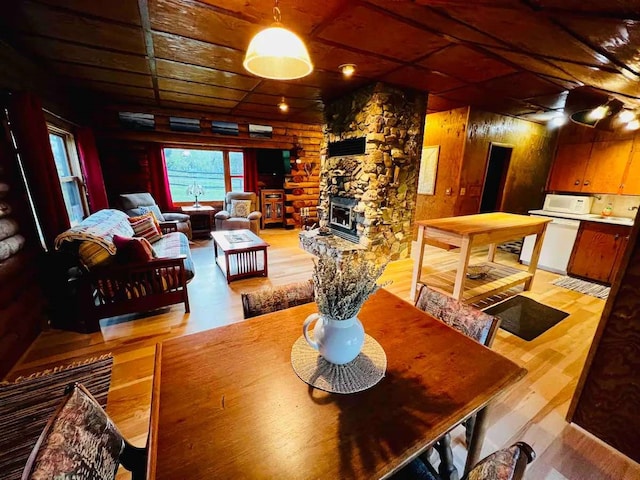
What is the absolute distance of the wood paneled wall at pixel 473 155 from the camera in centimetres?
436

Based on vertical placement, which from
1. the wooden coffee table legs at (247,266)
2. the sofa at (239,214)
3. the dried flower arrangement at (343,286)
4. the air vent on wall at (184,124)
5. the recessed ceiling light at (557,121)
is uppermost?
the recessed ceiling light at (557,121)

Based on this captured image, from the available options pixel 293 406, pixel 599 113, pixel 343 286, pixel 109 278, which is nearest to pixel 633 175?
pixel 599 113

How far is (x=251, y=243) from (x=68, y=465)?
9.94 ft

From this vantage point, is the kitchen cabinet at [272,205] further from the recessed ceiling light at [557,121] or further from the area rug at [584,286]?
the recessed ceiling light at [557,121]

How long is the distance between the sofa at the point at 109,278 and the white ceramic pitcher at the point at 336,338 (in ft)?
6.74

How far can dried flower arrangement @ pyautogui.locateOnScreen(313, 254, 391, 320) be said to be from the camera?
0.90 m

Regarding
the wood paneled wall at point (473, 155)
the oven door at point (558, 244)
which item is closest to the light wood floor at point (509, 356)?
the oven door at point (558, 244)

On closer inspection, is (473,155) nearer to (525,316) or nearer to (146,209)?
(525,316)

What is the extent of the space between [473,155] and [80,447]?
530 cm

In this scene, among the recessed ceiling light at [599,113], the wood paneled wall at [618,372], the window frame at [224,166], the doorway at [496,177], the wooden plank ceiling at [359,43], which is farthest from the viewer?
the window frame at [224,166]

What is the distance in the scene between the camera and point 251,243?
355cm

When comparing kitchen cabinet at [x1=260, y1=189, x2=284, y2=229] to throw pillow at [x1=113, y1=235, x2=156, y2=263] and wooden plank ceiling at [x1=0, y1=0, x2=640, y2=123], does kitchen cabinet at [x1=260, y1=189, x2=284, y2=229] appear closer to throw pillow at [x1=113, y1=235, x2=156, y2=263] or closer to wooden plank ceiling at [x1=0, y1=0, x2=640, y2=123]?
wooden plank ceiling at [x1=0, y1=0, x2=640, y2=123]

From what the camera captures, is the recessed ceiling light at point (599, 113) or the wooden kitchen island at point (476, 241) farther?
the recessed ceiling light at point (599, 113)

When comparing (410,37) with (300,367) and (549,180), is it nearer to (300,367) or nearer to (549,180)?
(300,367)
